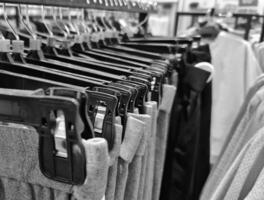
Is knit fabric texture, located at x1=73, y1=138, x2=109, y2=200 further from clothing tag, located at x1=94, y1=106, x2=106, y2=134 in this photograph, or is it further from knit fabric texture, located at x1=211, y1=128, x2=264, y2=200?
knit fabric texture, located at x1=211, y1=128, x2=264, y2=200

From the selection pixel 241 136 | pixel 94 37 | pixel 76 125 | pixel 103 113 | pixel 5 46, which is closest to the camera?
pixel 76 125

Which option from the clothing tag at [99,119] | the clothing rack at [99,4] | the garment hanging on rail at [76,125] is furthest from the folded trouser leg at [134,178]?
the clothing rack at [99,4]

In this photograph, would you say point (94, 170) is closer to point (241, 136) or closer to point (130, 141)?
point (130, 141)

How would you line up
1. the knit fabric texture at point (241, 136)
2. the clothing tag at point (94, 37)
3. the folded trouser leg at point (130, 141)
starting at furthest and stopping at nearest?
the clothing tag at point (94, 37), the knit fabric texture at point (241, 136), the folded trouser leg at point (130, 141)

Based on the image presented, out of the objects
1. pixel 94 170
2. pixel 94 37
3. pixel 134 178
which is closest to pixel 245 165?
pixel 134 178

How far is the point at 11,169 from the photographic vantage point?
0.37m

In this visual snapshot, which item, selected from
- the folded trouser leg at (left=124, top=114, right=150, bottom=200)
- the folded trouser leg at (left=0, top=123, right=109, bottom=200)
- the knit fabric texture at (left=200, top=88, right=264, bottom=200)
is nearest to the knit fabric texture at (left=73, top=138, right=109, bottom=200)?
the folded trouser leg at (left=0, top=123, right=109, bottom=200)

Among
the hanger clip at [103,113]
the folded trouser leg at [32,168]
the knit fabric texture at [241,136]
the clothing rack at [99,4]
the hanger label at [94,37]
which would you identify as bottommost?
the knit fabric texture at [241,136]

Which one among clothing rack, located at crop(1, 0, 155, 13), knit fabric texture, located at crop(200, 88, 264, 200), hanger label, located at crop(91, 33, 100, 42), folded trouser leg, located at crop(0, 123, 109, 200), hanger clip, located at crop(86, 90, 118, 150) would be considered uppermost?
clothing rack, located at crop(1, 0, 155, 13)

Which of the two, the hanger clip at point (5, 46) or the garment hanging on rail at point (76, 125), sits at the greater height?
the hanger clip at point (5, 46)

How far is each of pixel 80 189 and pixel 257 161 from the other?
348 mm

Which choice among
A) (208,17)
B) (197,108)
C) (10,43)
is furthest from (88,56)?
(208,17)

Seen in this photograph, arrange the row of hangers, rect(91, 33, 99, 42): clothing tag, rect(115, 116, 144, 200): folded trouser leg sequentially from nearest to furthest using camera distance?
the row of hangers < rect(115, 116, 144, 200): folded trouser leg < rect(91, 33, 99, 42): clothing tag

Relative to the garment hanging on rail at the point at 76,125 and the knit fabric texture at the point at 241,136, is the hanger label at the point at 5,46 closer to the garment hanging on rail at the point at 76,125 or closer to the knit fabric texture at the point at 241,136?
the garment hanging on rail at the point at 76,125
